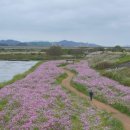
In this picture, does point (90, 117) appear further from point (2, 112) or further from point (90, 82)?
point (90, 82)

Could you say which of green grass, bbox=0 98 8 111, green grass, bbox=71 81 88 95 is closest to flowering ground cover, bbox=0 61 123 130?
green grass, bbox=0 98 8 111

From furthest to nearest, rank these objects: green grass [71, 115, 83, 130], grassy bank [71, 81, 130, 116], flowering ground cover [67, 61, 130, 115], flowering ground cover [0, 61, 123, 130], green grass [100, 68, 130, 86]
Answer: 1. green grass [100, 68, 130, 86]
2. flowering ground cover [67, 61, 130, 115]
3. grassy bank [71, 81, 130, 116]
4. flowering ground cover [0, 61, 123, 130]
5. green grass [71, 115, 83, 130]

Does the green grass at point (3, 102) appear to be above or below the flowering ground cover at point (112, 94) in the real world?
below

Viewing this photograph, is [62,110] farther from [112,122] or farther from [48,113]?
[112,122]

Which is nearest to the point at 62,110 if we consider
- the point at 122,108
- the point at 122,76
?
the point at 122,108

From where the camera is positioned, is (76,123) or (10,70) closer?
(76,123)

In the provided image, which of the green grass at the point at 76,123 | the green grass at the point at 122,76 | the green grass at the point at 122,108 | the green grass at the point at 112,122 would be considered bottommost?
the green grass at the point at 122,76

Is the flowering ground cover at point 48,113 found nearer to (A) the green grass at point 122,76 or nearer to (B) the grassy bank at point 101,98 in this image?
(B) the grassy bank at point 101,98

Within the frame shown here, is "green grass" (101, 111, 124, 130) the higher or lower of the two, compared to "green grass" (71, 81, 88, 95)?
higher

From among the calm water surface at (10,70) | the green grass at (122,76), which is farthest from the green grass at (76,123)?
the calm water surface at (10,70)

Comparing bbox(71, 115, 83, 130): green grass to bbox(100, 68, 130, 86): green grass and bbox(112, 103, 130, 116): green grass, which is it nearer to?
bbox(112, 103, 130, 116): green grass

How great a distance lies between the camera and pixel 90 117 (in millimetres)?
22891

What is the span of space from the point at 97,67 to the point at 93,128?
47.8 meters

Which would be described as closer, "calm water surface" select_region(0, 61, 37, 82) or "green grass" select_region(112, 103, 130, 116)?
"green grass" select_region(112, 103, 130, 116)
